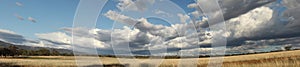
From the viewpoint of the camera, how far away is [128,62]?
2245 centimetres

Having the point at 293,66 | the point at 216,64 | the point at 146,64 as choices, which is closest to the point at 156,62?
the point at 146,64

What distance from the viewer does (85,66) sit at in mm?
25328

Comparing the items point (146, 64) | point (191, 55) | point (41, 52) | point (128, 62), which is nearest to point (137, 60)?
point (128, 62)

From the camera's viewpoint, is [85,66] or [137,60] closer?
[137,60]

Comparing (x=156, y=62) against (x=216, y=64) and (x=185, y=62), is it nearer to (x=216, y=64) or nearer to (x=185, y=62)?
(x=185, y=62)

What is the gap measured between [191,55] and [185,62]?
774mm

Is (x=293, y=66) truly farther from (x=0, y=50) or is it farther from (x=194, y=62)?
(x=0, y=50)

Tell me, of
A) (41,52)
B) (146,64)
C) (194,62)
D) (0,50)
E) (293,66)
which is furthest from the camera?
(41,52)

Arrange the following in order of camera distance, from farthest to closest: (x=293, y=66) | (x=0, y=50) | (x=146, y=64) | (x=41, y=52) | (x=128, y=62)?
(x=41, y=52)
(x=0, y=50)
(x=128, y=62)
(x=146, y=64)
(x=293, y=66)

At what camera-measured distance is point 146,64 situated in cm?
2089

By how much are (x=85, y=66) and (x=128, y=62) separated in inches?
166

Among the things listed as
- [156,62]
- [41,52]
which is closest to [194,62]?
[156,62]

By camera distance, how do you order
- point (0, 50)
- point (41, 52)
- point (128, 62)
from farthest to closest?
1. point (41, 52)
2. point (0, 50)
3. point (128, 62)

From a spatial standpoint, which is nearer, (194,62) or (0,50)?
(194,62)
